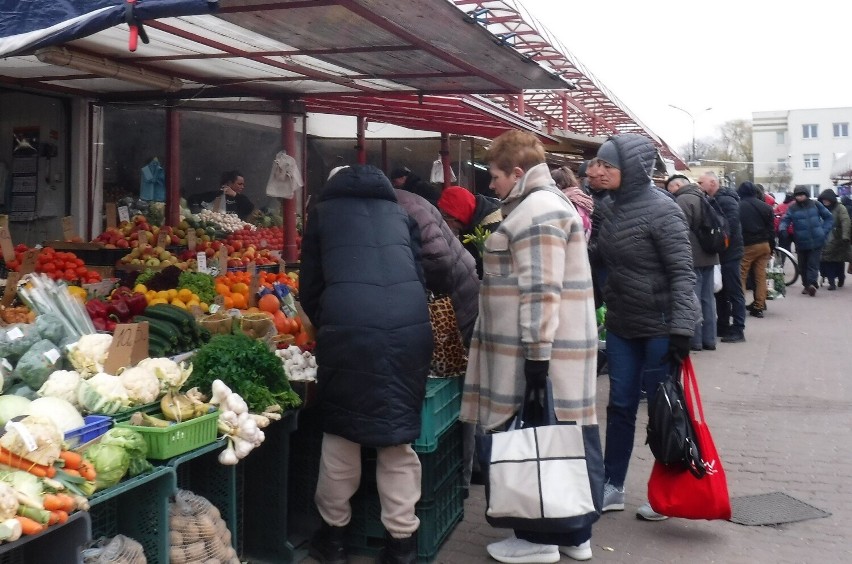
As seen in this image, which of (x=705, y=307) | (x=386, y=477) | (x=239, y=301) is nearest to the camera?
(x=386, y=477)

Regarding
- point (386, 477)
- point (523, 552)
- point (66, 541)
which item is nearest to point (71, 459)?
point (66, 541)

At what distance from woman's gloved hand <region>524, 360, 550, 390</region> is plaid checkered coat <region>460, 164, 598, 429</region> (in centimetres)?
3

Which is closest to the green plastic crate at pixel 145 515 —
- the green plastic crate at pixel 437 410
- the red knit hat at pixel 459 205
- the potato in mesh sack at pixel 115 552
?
the potato in mesh sack at pixel 115 552

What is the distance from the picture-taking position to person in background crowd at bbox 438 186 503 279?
18.7 feet

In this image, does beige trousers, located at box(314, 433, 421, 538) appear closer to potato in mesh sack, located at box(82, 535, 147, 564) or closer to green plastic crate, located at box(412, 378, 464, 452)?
green plastic crate, located at box(412, 378, 464, 452)

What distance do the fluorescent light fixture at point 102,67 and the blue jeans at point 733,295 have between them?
7155mm

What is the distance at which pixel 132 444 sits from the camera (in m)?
3.03

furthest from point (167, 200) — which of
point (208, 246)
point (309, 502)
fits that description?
point (309, 502)

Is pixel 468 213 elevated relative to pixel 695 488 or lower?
elevated

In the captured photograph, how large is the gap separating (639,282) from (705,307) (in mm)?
5638

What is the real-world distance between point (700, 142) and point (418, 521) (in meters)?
90.0

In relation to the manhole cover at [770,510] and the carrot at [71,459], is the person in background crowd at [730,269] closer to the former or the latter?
the manhole cover at [770,510]

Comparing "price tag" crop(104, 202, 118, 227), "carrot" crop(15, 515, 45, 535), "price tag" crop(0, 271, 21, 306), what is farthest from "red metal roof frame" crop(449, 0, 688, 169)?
"price tag" crop(104, 202, 118, 227)

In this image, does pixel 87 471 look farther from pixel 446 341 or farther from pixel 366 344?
pixel 446 341
